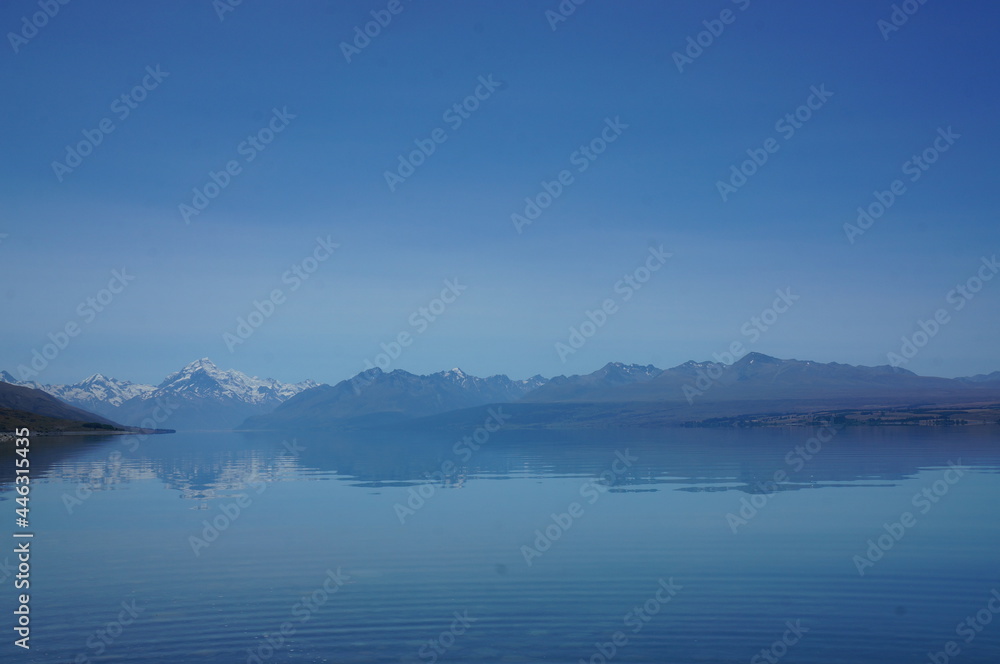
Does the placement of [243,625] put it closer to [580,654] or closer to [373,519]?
[580,654]

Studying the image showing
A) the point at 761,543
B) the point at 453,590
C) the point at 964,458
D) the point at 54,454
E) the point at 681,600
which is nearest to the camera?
the point at 681,600

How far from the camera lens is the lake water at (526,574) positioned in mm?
22453

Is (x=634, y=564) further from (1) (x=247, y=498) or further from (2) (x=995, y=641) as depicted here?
(1) (x=247, y=498)

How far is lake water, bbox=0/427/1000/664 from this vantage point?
22.5 metres

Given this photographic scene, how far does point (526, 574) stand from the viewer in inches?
1228

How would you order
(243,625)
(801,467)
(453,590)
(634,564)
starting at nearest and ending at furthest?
1. (243,625)
2. (453,590)
3. (634,564)
4. (801,467)

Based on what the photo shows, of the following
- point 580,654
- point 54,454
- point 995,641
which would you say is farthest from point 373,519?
Answer: point 54,454

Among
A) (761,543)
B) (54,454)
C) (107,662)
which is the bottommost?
(107,662)

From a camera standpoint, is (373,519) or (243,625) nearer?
(243,625)

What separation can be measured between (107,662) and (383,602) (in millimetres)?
8703

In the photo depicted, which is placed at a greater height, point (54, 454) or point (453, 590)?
point (54, 454)

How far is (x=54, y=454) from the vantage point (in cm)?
11900

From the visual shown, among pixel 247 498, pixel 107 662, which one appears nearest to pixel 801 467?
pixel 247 498

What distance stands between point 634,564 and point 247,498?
35.8 metres
